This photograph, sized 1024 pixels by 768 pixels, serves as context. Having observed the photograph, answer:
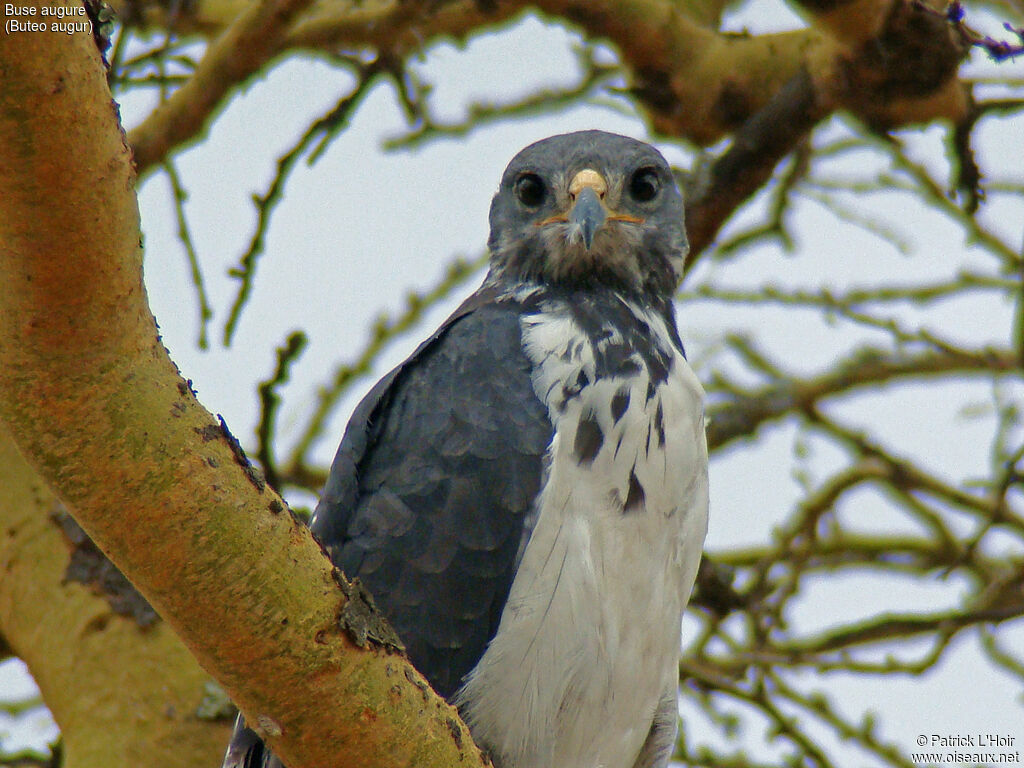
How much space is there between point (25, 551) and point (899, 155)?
13.3 feet

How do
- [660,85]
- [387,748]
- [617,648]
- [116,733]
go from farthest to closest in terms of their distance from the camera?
[660,85]
[116,733]
[617,648]
[387,748]

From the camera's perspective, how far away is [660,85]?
4945mm

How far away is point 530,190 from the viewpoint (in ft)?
14.5

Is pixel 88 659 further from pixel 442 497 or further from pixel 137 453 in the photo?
pixel 137 453

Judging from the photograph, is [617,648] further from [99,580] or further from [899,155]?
[899,155]

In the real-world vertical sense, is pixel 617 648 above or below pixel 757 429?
below

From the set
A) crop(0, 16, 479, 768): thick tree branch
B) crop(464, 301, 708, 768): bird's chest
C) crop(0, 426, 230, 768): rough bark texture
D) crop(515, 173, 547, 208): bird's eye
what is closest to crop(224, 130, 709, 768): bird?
crop(464, 301, 708, 768): bird's chest

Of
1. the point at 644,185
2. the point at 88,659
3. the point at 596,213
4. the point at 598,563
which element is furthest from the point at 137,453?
the point at 644,185

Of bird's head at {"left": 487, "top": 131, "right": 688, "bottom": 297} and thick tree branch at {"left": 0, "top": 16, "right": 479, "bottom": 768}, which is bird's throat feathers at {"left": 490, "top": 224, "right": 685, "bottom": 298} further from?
thick tree branch at {"left": 0, "top": 16, "right": 479, "bottom": 768}

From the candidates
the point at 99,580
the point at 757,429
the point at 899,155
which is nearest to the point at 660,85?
the point at 899,155

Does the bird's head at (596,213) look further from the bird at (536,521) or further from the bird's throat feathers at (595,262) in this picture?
the bird at (536,521)

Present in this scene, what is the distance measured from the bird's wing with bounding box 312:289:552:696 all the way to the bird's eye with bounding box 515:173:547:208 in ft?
2.70

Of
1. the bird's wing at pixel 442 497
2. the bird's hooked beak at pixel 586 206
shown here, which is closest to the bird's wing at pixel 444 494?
the bird's wing at pixel 442 497

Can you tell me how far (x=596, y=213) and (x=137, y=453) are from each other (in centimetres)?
224
